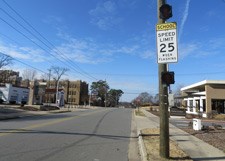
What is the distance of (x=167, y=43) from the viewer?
30.8ft

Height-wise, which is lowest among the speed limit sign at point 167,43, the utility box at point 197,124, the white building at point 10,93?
the utility box at point 197,124

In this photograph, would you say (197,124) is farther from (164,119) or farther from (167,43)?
(167,43)

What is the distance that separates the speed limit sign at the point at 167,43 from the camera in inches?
364

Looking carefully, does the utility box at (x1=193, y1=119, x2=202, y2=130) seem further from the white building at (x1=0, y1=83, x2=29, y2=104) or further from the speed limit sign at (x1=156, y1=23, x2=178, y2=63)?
the white building at (x1=0, y1=83, x2=29, y2=104)

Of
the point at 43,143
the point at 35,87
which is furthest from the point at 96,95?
the point at 43,143

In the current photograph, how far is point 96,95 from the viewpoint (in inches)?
5886

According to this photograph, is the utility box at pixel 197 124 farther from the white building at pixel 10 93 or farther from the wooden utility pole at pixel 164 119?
the white building at pixel 10 93

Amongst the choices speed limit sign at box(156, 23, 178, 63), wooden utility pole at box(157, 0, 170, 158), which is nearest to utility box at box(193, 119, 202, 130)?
wooden utility pole at box(157, 0, 170, 158)

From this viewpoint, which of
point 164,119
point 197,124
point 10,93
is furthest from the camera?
point 10,93

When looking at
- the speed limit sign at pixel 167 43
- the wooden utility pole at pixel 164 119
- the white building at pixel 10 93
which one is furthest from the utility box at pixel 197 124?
the white building at pixel 10 93

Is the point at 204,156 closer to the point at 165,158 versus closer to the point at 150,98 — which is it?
the point at 165,158

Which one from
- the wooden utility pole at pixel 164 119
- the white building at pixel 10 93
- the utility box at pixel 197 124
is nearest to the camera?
the wooden utility pole at pixel 164 119

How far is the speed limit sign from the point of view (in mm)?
9258

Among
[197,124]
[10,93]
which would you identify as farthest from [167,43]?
[10,93]
